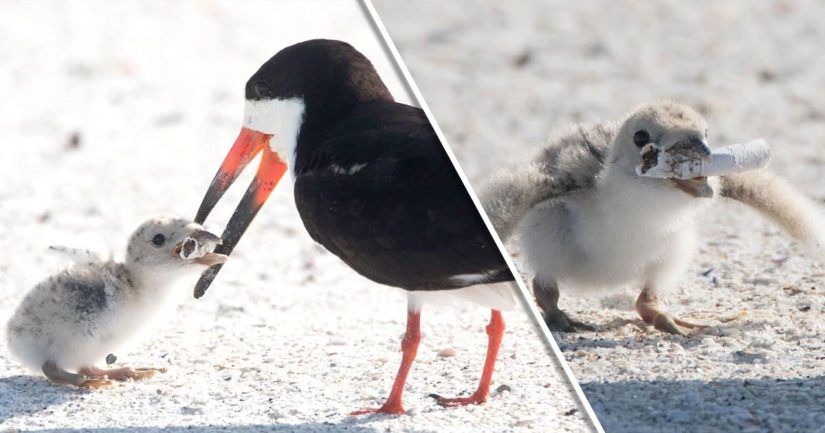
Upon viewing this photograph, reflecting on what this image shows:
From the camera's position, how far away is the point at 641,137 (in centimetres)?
252

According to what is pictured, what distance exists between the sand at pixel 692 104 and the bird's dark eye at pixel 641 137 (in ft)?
0.94

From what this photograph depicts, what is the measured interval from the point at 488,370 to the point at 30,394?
113 centimetres

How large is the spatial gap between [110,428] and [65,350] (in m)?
0.52

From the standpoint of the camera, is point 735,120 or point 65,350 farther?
point 735,120

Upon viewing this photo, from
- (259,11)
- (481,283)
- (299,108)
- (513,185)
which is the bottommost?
(481,283)

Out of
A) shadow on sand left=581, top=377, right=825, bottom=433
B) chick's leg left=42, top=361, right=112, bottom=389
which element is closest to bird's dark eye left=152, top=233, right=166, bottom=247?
chick's leg left=42, top=361, right=112, bottom=389

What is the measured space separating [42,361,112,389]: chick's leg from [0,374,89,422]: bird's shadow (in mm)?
20

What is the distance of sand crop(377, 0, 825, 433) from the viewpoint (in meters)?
2.37

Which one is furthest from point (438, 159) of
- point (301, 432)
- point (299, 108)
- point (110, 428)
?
point (110, 428)

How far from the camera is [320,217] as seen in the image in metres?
2.82

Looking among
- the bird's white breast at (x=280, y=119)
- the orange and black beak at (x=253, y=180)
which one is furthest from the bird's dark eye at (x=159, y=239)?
the bird's white breast at (x=280, y=119)

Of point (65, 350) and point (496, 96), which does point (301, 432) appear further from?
point (496, 96)

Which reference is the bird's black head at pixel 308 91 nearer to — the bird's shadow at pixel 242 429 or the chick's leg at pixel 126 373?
the bird's shadow at pixel 242 429

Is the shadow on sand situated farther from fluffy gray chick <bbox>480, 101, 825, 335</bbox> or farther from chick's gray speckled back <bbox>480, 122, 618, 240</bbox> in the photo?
chick's gray speckled back <bbox>480, 122, 618, 240</bbox>
